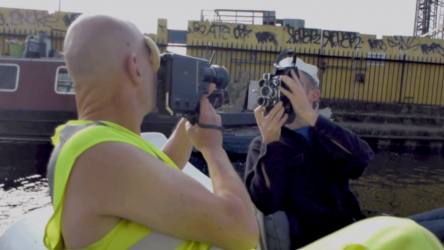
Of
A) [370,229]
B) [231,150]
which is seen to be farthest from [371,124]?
[370,229]

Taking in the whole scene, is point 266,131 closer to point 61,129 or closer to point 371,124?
point 61,129

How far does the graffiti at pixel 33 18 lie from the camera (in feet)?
40.0

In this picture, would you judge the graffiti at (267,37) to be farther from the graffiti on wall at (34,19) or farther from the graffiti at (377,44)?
the graffiti on wall at (34,19)

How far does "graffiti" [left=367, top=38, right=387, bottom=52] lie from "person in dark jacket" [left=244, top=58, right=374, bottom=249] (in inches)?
458

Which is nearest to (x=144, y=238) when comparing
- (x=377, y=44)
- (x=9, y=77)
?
(x=9, y=77)

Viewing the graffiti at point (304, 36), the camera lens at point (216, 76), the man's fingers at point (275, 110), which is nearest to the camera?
the camera lens at point (216, 76)

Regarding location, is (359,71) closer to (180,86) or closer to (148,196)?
(180,86)

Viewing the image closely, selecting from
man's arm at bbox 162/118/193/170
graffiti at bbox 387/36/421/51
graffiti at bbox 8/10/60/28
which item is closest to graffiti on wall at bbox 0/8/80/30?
graffiti at bbox 8/10/60/28

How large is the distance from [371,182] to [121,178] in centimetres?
655

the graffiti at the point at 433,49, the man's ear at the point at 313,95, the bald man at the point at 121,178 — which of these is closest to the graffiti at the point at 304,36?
the graffiti at the point at 433,49

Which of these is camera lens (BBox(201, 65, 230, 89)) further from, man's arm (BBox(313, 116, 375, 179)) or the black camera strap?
man's arm (BBox(313, 116, 375, 179))

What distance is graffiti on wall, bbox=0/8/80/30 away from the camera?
12184 millimetres

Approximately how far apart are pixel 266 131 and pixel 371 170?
20.2 feet

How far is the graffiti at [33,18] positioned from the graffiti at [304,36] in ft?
24.5
